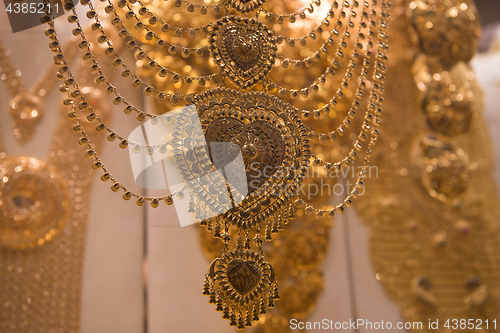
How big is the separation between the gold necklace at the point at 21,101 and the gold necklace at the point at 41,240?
5cm

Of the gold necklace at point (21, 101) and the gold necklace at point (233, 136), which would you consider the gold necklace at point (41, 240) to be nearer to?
the gold necklace at point (21, 101)

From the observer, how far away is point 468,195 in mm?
1056

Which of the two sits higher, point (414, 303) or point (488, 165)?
point (488, 165)

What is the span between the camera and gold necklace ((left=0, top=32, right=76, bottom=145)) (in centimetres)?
79

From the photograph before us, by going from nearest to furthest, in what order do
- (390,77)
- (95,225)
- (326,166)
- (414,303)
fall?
(326,166) → (95,225) → (414,303) → (390,77)

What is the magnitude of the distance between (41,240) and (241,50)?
53 cm

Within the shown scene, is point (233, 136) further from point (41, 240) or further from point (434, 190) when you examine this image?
point (434, 190)

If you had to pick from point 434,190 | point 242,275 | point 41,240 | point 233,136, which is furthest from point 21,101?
point 434,190

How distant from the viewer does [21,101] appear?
0.79 metres

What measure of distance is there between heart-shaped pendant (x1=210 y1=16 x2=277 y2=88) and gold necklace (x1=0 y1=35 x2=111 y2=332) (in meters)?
0.40

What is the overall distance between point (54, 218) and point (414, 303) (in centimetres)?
83

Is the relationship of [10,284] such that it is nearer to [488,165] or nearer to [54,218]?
[54,218]

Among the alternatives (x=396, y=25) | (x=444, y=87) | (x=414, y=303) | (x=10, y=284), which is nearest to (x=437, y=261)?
(x=414, y=303)

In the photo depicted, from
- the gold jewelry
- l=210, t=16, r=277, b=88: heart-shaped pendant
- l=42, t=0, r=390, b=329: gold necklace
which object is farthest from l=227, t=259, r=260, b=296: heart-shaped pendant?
the gold jewelry
